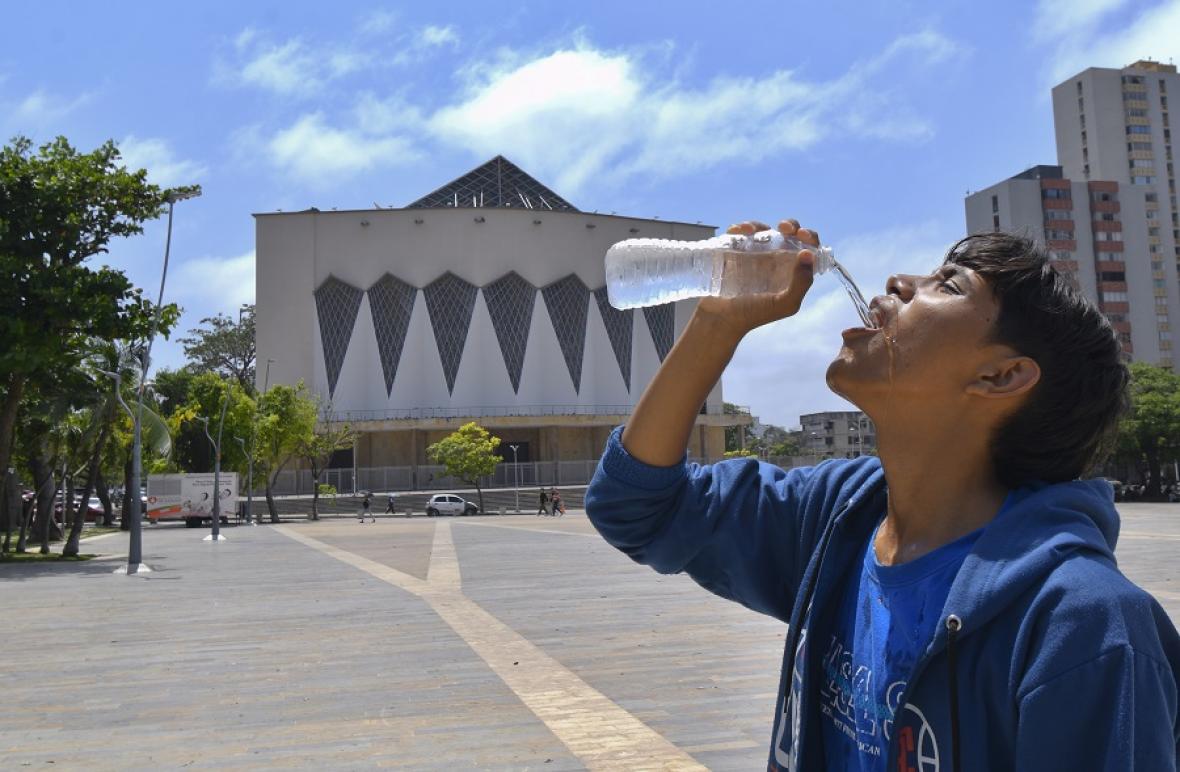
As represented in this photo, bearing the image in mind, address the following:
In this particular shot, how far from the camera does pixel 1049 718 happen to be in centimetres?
117

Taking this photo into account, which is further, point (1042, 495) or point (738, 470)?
point (738, 470)

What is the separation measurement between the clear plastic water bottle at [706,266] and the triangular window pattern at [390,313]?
2953 inches

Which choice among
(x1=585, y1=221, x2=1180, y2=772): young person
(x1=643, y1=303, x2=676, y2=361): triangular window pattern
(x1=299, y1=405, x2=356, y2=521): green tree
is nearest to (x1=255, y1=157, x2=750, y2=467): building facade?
(x1=643, y1=303, x2=676, y2=361): triangular window pattern

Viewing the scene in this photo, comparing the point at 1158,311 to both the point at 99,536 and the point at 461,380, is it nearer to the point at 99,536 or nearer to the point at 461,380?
the point at 461,380

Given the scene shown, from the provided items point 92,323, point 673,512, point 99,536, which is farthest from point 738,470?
point 99,536

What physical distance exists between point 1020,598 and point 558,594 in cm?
1155

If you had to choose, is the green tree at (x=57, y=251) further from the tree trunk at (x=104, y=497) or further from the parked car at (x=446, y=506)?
the parked car at (x=446, y=506)

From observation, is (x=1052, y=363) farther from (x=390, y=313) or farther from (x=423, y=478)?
(x=390, y=313)

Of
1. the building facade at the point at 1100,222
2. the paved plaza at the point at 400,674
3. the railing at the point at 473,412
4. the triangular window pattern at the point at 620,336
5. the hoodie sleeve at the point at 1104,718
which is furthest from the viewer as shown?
the building facade at the point at 1100,222

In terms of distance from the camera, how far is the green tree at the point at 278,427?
172 ft

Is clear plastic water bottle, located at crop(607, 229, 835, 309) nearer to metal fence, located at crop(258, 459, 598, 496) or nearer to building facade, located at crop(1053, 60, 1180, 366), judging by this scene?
metal fence, located at crop(258, 459, 598, 496)

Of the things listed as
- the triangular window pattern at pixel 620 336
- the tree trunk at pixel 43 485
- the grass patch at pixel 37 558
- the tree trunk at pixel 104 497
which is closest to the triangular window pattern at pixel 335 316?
the triangular window pattern at pixel 620 336

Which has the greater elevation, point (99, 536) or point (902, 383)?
point (902, 383)

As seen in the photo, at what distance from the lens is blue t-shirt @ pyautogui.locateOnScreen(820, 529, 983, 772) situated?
1.43m
